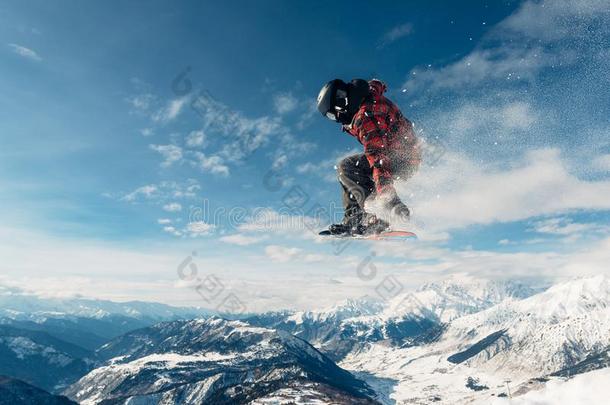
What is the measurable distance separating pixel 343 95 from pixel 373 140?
169 cm

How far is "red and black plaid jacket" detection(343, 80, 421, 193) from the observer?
1225 cm

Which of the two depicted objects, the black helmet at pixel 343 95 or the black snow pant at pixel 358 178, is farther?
the black snow pant at pixel 358 178

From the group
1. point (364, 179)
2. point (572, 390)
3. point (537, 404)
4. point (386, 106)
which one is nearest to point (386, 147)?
point (386, 106)

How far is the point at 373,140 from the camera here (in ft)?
40.4

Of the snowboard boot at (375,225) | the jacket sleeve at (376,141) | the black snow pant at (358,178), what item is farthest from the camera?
the snowboard boot at (375,225)

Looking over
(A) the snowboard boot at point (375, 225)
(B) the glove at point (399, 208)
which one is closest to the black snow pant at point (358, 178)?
(A) the snowboard boot at point (375, 225)

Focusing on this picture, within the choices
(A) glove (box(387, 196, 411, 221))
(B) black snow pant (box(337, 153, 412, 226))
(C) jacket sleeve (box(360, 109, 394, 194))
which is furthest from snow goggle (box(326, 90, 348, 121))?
(A) glove (box(387, 196, 411, 221))

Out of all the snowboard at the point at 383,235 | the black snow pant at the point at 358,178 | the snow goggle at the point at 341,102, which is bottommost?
the snowboard at the point at 383,235

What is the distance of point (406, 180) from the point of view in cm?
1428

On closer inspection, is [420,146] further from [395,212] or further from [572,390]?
[572,390]

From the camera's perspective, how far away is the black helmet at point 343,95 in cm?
1222

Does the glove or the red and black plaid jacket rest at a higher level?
the red and black plaid jacket

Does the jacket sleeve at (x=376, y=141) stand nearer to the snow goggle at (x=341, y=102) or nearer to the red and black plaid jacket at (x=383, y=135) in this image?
the red and black plaid jacket at (x=383, y=135)

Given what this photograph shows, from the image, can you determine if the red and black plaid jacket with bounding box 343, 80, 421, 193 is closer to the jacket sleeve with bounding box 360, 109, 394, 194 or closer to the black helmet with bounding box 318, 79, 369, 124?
the jacket sleeve with bounding box 360, 109, 394, 194
